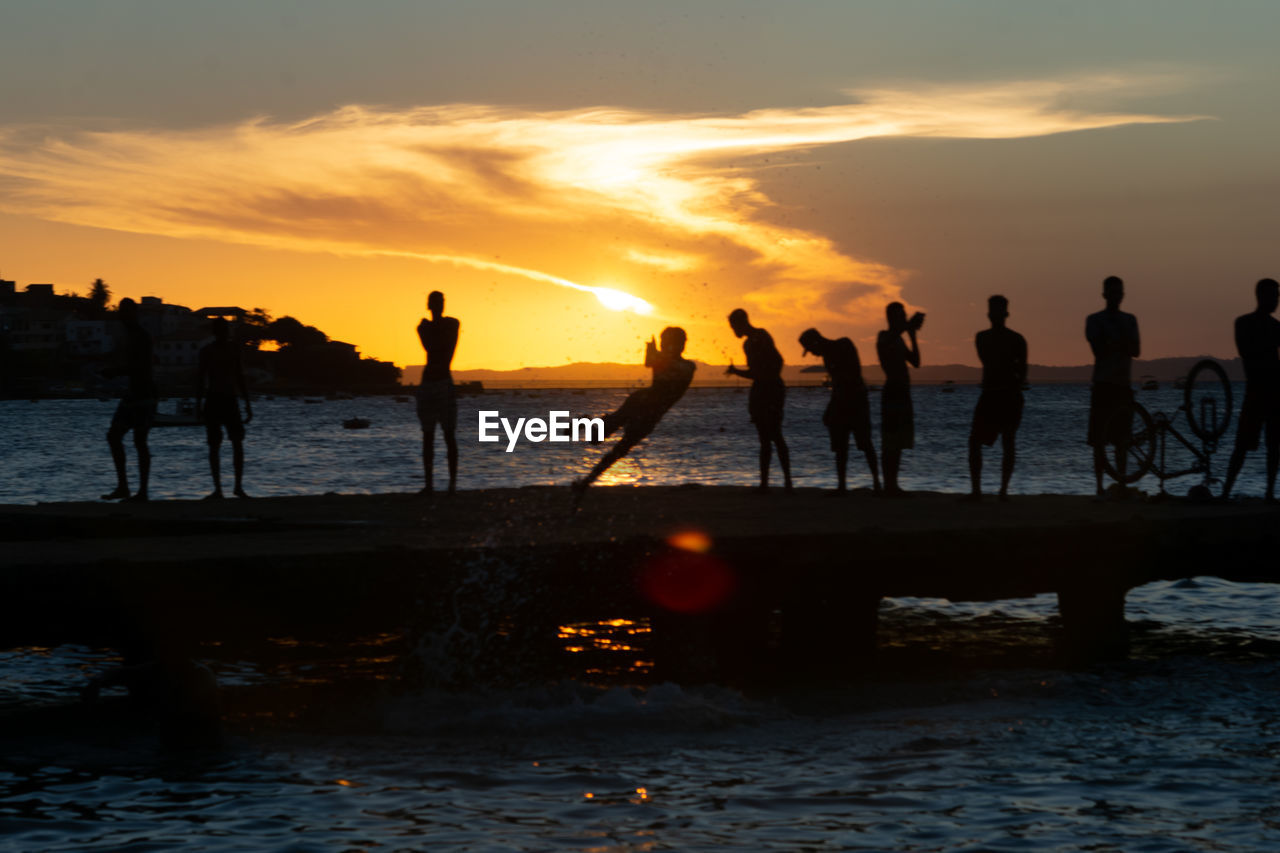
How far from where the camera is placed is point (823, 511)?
11.9 metres

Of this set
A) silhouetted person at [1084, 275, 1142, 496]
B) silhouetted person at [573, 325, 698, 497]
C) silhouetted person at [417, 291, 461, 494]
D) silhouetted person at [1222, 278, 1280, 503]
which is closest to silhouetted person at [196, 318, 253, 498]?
silhouetted person at [417, 291, 461, 494]

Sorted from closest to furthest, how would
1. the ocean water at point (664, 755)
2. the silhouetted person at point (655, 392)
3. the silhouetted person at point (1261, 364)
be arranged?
the ocean water at point (664, 755) → the silhouetted person at point (655, 392) → the silhouetted person at point (1261, 364)

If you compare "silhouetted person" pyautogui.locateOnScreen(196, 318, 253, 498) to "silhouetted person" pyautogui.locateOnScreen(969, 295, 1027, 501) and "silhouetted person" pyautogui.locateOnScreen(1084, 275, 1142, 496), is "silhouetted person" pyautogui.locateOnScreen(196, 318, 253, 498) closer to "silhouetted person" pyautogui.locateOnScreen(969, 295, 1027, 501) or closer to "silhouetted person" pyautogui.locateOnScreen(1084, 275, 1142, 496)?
"silhouetted person" pyautogui.locateOnScreen(969, 295, 1027, 501)

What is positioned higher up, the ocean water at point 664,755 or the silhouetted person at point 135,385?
the silhouetted person at point 135,385

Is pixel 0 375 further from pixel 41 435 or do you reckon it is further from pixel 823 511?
pixel 823 511

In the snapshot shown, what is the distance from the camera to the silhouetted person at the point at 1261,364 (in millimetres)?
11812

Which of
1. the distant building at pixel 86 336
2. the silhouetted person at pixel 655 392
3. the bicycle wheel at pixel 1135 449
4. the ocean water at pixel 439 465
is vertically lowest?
the ocean water at pixel 439 465

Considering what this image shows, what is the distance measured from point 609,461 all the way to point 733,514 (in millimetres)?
1345

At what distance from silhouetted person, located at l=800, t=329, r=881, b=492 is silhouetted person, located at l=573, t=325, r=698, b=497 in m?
2.49

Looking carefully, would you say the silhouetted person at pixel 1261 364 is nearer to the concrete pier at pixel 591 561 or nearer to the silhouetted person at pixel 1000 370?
the concrete pier at pixel 591 561

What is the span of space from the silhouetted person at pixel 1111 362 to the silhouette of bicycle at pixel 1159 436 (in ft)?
0.18

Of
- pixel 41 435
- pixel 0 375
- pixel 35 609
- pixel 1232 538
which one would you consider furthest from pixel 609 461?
pixel 0 375

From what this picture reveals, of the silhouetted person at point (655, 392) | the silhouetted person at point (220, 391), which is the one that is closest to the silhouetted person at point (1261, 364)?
the silhouetted person at point (655, 392)

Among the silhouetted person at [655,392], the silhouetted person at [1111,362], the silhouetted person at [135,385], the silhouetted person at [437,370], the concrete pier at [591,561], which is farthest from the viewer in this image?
the silhouetted person at [135,385]
